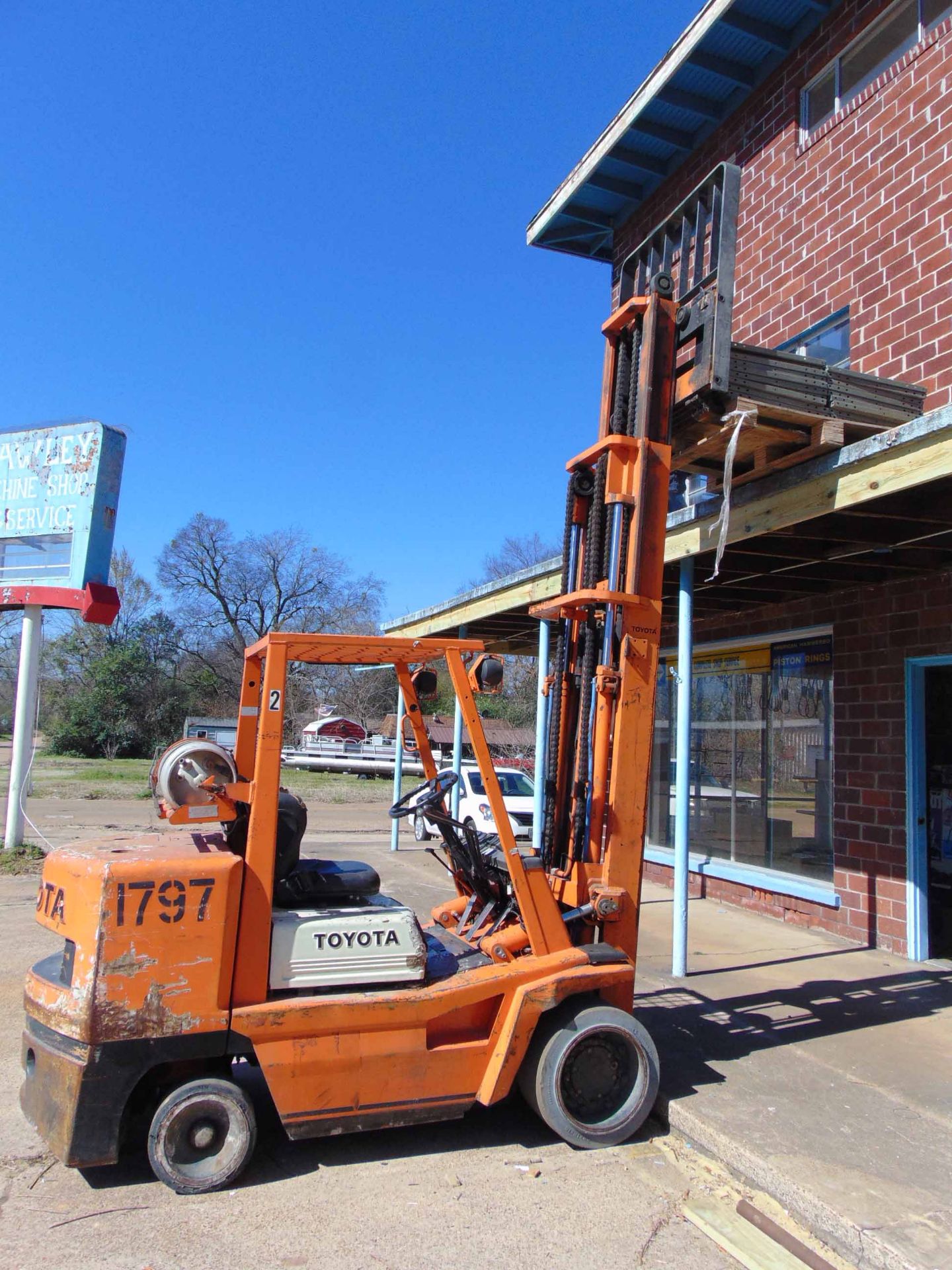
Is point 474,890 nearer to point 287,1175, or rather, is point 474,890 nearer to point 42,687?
point 287,1175

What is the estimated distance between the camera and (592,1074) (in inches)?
182

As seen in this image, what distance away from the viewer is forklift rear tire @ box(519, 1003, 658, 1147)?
4.51 meters

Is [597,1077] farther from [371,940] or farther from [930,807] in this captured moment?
[930,807]

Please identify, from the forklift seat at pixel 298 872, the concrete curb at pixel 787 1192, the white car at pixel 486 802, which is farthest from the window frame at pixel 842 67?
the white car at pixel 486 802

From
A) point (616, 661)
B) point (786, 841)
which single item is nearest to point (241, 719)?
point (616, 661)

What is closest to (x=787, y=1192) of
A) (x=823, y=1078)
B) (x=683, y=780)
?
(x=823, y=1078)

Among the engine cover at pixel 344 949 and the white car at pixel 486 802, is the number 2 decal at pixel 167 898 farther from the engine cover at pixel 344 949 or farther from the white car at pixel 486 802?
the white car at pixel 486 802

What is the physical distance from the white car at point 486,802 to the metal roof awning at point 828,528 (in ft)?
19.9

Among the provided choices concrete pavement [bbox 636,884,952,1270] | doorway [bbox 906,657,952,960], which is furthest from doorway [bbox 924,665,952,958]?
concrete pavement [bbox 636,884,952,1270]

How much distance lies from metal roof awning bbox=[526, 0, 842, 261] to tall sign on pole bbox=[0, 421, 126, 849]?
7035 millimetres

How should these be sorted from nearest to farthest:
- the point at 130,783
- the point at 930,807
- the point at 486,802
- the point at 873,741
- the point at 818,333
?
A: the point at 930,807 < the point at 873,741 < the point at 818,333 < the point at 486,802 < the point at 130,783

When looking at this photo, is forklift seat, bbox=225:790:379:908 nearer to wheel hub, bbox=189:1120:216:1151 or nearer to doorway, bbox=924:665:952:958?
wheel hub, bbox=189:1120:216:1151

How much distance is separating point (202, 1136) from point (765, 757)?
7.42 metres

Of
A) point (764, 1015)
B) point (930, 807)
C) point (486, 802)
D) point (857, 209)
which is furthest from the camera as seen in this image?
point (486, 802)
